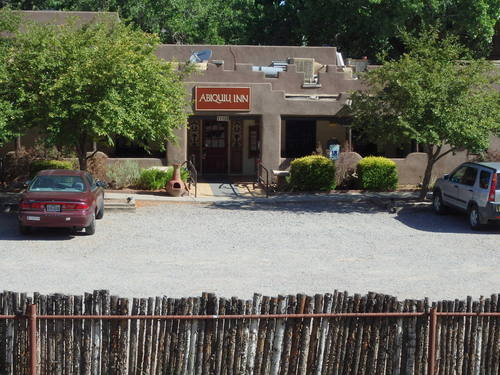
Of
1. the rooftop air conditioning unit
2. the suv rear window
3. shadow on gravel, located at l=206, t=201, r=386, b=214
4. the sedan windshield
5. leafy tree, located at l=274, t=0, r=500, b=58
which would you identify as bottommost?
shadow on gravel, located at l=206, t=201, r=386, b=214

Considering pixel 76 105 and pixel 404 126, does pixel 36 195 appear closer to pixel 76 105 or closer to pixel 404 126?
pixel 76 105

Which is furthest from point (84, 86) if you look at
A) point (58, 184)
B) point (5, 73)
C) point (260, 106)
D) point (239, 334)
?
point (239, 334)

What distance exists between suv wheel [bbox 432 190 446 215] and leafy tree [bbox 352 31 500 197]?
1.30 metres

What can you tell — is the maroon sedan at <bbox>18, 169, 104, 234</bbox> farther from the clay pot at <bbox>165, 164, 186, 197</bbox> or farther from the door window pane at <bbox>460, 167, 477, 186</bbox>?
the door window pane at <bbox>460, 167, 477, 186</bbox>

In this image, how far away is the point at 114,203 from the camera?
69.1 ft

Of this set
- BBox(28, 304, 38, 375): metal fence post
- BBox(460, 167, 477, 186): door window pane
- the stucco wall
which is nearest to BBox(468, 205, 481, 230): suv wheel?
BBox(460, 167, 477, 186): door window pane

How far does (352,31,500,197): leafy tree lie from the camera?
21.0 metres

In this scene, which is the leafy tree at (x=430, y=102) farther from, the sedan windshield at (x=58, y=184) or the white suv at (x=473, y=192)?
the sedan windshield at (x=58, y=184)

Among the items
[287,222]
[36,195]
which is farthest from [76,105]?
[287,222]

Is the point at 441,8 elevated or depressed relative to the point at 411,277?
elevated

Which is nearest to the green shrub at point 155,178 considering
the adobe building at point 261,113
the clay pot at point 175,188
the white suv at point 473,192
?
the clay pot at point 175,188

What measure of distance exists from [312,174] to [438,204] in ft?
15.3

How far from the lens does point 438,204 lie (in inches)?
856

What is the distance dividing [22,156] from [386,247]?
1377cm
